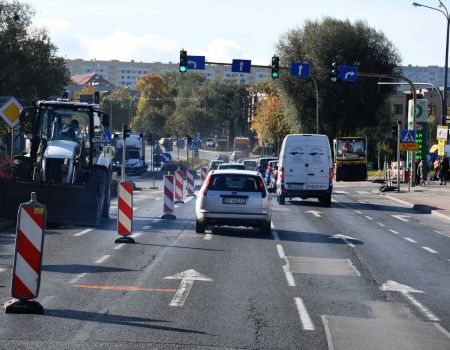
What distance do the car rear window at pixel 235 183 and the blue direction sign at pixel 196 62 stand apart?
2608 centimetres

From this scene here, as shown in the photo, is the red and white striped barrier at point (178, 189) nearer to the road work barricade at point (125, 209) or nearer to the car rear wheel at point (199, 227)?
the car rear wheel at point (199, 227)

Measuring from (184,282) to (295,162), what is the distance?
76.1 ft

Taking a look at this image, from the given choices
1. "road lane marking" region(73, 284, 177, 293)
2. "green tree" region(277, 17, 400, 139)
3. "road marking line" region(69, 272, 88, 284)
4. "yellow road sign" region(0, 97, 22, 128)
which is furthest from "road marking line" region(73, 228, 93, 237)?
"green tree" region(277, 17, 400, 139)

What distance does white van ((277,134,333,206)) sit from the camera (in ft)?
123

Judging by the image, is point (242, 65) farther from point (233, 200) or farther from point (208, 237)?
point (208, 237)

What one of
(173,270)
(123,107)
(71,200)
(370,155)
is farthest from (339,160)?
(123,107)

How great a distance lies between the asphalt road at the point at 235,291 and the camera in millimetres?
10359

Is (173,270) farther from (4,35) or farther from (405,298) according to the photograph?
(4,35)

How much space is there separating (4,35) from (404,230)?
50.0 meters

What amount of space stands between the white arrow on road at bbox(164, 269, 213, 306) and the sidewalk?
1904 cm

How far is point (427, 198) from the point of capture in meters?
45.0

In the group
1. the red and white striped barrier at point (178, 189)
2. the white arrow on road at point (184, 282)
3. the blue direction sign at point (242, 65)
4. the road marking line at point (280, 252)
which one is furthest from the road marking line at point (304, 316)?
the blue direction sign at point (242, 65)

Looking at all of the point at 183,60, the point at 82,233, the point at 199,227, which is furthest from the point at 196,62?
the point at 82,233

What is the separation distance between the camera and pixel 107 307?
39.7 ft
